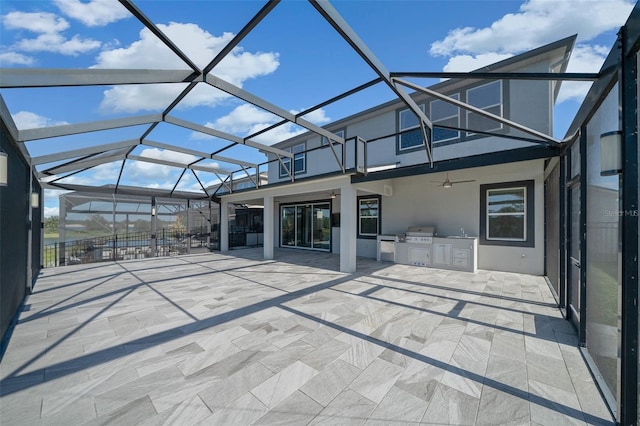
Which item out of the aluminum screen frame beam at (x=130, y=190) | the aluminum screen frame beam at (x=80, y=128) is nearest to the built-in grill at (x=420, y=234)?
the aluminum screen frame beam at (x=80, y=128)

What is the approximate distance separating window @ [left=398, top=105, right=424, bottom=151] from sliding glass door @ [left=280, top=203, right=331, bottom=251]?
3974 millimetres

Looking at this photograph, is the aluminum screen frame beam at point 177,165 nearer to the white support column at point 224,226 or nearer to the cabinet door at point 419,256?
the white support column at point 224,226

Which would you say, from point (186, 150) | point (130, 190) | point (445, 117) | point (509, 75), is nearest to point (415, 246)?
point (445, 117)

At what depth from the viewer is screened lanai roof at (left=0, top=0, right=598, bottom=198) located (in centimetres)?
265

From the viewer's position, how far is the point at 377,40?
3.82m

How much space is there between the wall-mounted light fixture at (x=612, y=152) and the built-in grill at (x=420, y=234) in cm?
574

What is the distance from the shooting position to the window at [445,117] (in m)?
7.62

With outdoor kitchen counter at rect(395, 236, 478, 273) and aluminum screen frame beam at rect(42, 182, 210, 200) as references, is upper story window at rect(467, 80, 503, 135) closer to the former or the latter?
outdoor kitchen counter at rect(395, 236, 478, 273)

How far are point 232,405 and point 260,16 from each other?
3.28 meters

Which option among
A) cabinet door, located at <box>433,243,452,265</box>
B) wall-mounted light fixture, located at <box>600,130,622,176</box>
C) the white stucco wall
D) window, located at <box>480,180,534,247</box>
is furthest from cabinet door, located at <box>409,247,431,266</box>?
wall-mounted light fixture, located at <box>600,130,622,176</box>

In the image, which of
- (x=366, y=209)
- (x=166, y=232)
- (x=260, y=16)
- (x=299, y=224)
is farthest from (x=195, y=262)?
(x=260, y=16)

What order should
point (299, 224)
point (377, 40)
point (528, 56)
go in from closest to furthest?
point (377, 40)
point (528, 56)
point (299, 224)

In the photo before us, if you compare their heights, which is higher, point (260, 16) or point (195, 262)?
point (260, 16)

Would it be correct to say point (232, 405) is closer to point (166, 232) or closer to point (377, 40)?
point (377, 40)
